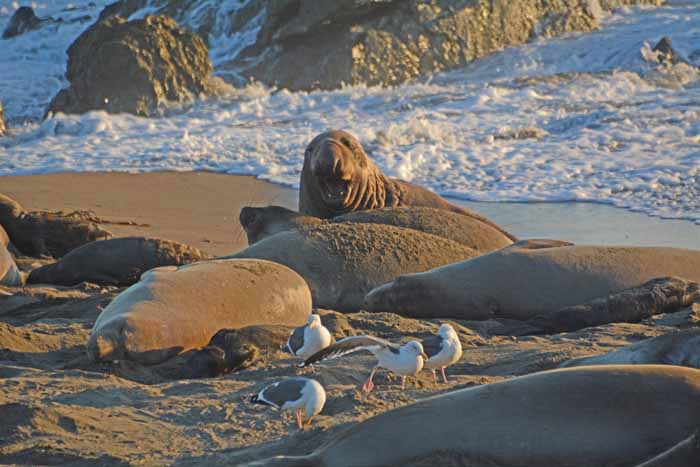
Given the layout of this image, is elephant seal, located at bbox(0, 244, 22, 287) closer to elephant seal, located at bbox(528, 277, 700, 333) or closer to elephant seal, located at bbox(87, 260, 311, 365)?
elephant seal, located at bbox(87, 260, 311, 365)

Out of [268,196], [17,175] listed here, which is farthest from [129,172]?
[268,196]

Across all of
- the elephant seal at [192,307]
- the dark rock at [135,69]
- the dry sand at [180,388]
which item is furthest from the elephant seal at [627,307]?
the dark rock at [135,69]

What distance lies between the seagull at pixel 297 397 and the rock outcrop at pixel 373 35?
18.4m

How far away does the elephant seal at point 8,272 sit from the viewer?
779 cm

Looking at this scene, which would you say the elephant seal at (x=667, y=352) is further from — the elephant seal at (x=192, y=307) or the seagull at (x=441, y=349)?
the elephant seal at (x=192, y=307)

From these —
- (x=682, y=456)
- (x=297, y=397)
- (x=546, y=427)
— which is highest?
(x=682, y=456)

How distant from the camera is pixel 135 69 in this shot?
20.8 meters

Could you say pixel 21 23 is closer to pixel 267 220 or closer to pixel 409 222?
pixel 267 220

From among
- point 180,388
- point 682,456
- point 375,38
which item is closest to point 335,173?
point 180,388

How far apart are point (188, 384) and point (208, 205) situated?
24.8 ft

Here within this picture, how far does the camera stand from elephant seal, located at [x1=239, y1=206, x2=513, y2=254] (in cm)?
872

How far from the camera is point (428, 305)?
22.6 feet

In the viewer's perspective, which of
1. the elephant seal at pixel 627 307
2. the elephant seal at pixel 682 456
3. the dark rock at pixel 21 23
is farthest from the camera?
the dark rock at pixel 21 23

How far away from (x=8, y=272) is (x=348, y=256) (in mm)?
2221
